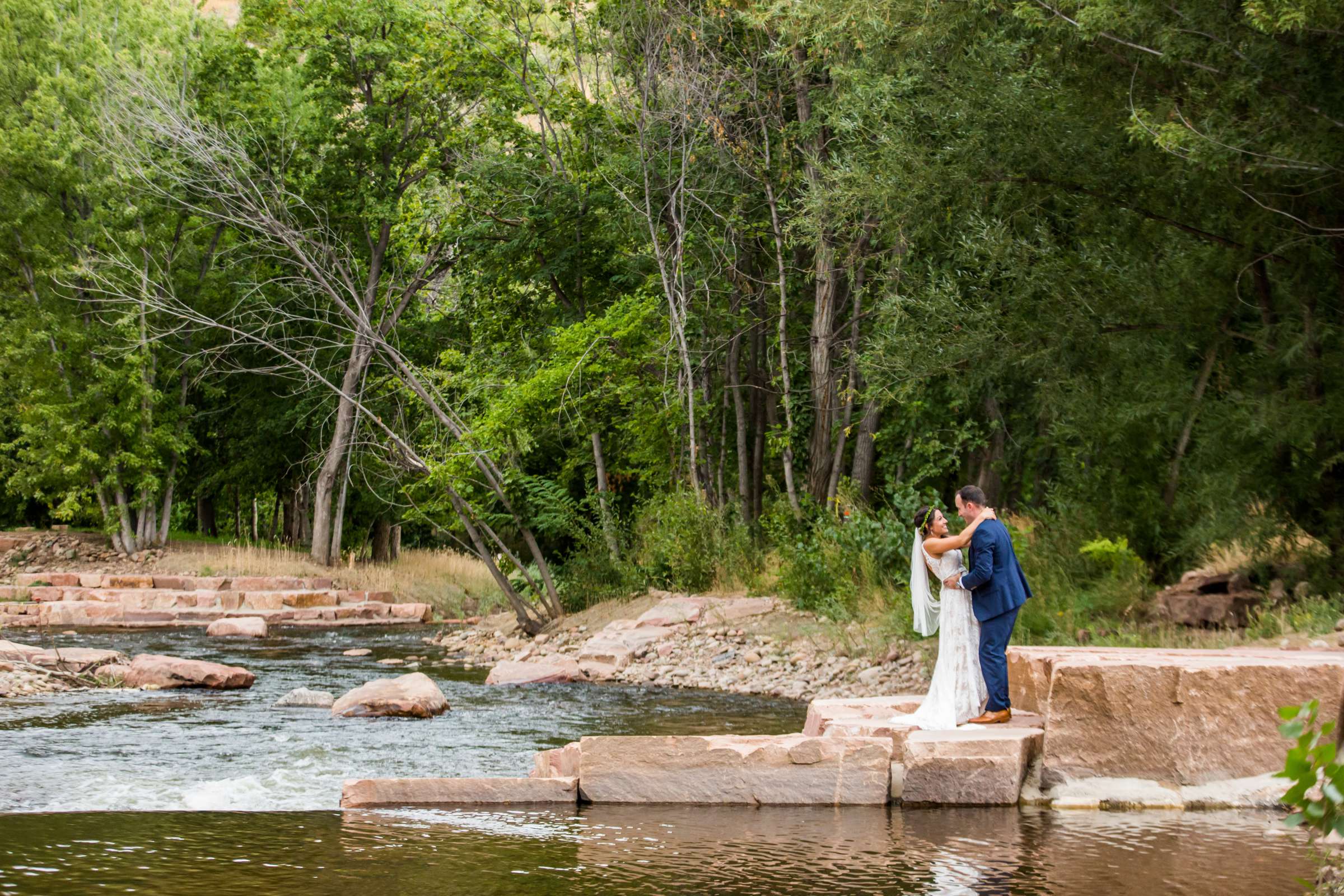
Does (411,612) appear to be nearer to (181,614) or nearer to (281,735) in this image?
(181,614)

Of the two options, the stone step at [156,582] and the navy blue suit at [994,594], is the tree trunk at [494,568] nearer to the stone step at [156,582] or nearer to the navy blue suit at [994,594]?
the stone step at [156,582]

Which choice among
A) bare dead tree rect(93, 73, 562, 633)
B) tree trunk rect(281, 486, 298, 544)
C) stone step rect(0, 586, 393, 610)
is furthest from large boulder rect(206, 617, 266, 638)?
tree trunk rect(281, 486, 298, 544)

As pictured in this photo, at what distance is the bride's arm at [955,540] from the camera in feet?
29.8

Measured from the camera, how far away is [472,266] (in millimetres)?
24609

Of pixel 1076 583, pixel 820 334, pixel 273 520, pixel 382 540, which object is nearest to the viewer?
pixel 1076 583

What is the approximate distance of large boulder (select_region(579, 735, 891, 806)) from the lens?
7586mm

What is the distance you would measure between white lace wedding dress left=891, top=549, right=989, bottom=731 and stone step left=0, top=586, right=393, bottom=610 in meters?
19.8

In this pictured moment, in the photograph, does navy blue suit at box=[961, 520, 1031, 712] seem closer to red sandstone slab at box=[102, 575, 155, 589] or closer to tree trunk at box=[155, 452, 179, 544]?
red sandstone slab at box=[102, 575, 155, 589]

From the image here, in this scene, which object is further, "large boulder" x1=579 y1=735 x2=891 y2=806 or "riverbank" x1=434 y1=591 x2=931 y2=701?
"riverbank" x1=434 y1=591 x2=931 y2=701

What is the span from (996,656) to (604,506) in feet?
42.1

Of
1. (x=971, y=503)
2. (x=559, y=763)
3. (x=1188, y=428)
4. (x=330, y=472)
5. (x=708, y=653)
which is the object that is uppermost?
(x=1188, y=428)

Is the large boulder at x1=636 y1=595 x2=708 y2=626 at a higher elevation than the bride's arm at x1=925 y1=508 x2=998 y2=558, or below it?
below

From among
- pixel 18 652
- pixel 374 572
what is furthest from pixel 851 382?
pixel 374 572

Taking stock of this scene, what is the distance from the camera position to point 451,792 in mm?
7578
